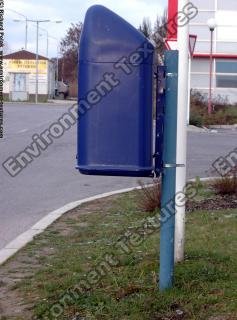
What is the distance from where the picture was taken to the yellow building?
6625 cm

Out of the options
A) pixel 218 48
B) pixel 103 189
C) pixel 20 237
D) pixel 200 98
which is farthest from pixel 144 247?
pixel 218 48

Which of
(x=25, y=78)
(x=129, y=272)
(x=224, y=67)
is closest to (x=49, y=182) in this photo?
(x=129, y=272)

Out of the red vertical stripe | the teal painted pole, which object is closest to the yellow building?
the red vertical stripe

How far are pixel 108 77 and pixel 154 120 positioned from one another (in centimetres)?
48

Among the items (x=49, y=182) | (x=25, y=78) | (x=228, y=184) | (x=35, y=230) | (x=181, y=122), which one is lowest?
(x=35, y=230)

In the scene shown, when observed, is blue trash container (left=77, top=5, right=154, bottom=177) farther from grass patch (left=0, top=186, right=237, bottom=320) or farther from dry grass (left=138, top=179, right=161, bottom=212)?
dry grass (left=138, top=179, right=161, bottom=212)

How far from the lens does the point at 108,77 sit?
15.1ft

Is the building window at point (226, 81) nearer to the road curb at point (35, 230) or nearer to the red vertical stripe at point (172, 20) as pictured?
the road curb at point (35, 230)

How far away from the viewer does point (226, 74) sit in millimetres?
37188

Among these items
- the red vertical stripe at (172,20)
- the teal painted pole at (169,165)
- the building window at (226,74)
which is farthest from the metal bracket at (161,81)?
the building window at (226,74)

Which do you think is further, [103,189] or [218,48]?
[218,48]

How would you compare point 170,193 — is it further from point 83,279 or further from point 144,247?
point 144,247

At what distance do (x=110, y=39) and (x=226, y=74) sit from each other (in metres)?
33.4

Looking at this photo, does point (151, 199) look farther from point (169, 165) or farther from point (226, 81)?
point (226, 81)
